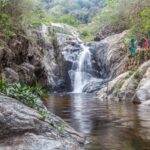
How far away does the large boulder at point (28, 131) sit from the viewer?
12.5 meters

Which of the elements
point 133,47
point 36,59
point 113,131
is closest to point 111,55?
point 133,47

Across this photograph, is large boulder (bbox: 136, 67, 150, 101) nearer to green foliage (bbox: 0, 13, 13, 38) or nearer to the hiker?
the hiker

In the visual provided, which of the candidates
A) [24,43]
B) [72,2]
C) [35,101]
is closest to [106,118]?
[35,101]

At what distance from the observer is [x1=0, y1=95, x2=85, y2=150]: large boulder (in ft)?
41.1

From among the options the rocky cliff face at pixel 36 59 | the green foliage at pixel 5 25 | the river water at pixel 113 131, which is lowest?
the river water at pixel 113 131

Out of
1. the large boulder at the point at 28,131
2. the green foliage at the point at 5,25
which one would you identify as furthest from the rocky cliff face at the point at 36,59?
the large boulder at the point at 28,131

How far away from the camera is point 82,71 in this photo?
57.1 metres

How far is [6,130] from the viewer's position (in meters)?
12.8

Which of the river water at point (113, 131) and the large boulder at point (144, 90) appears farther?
the large boulder at point (144, 90)

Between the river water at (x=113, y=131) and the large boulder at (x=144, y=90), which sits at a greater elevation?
the large boulder at (x=144, y=90)

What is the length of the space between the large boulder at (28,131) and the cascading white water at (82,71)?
40.8 m

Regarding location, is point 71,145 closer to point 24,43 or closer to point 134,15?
point 24,43

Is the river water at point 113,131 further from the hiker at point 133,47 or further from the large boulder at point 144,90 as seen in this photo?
the hiker at point 133,47

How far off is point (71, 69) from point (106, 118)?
120ft
